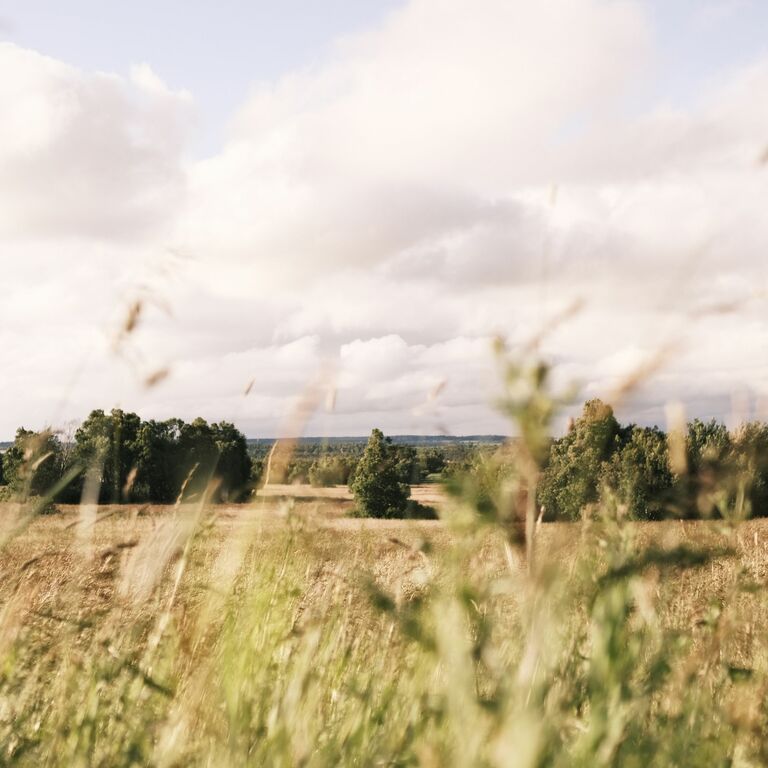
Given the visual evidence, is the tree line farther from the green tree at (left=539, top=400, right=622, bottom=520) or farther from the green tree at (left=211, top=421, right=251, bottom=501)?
the green tree at (left=211, top=421, right=251, bottom=501)

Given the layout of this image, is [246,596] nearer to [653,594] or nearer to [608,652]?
[653,594]

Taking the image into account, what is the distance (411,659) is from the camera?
84.4 inches

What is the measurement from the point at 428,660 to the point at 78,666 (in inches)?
51.9

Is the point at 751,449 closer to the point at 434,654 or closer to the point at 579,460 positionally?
the point at 579,460

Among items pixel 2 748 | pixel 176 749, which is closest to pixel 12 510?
pixel 2 748

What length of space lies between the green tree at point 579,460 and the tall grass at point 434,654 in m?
0.09

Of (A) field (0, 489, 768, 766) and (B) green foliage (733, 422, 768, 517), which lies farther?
(B) green foliage (733, 422, 768, 517)

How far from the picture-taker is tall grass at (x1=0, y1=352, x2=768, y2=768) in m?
1.10

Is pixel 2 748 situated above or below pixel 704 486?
below

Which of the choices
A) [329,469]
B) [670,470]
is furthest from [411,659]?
[670,470]

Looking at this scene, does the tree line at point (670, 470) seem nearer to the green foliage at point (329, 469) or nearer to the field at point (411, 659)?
the field at point (411, 659)

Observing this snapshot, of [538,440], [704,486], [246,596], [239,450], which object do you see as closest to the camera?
[538,440]

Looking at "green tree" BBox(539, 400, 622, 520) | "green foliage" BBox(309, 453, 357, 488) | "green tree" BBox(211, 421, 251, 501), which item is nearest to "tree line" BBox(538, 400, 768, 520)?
"green tree" BBox(539, 400, 622, 520)

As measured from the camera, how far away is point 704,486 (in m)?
1.90
